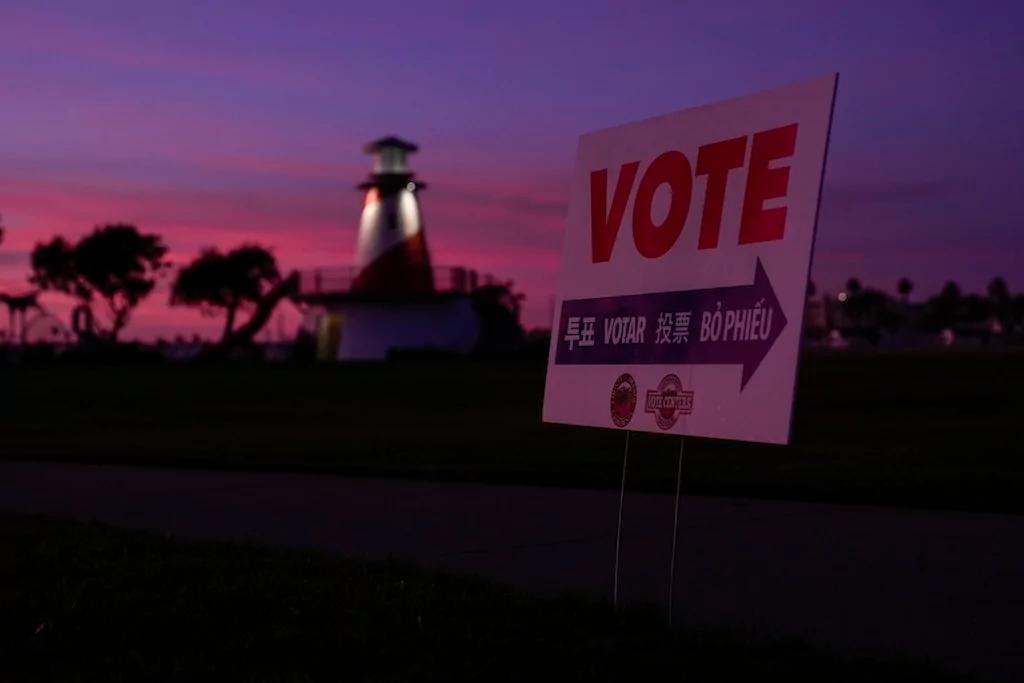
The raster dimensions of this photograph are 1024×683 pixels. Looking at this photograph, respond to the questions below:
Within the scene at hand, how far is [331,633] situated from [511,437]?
14399 mm

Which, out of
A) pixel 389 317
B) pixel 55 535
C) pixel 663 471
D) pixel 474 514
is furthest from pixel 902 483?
pixel 389 317

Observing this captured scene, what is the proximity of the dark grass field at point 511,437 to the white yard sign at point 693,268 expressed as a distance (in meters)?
5.96

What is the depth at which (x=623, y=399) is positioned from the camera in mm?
7316

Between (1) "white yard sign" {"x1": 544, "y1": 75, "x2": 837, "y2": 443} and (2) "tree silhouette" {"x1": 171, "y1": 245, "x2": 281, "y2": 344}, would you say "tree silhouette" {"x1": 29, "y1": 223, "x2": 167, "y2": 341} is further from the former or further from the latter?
(1) "white yard sign" {"x1": 544, "y1": 75, "x2": 837, "y2": 443}

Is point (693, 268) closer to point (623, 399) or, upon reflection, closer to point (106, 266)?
point (623, 399)

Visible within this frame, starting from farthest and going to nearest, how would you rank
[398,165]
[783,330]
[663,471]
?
[398,165]
[663,471]
[783,330]

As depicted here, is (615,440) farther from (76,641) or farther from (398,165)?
(398,165)

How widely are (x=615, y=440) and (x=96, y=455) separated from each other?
725 centimetres

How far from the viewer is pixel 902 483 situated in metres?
14.0

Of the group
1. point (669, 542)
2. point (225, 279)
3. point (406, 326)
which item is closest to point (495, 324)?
point (406, 326)

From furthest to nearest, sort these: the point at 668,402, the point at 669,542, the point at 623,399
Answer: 1. the point at 669,542
2. the point at 623,399
3. the point at 668,402

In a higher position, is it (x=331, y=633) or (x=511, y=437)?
(x=511, y=437)

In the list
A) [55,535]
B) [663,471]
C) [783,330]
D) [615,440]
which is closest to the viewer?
[783,330]

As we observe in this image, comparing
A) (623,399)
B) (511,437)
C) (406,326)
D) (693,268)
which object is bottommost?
(511,437)
